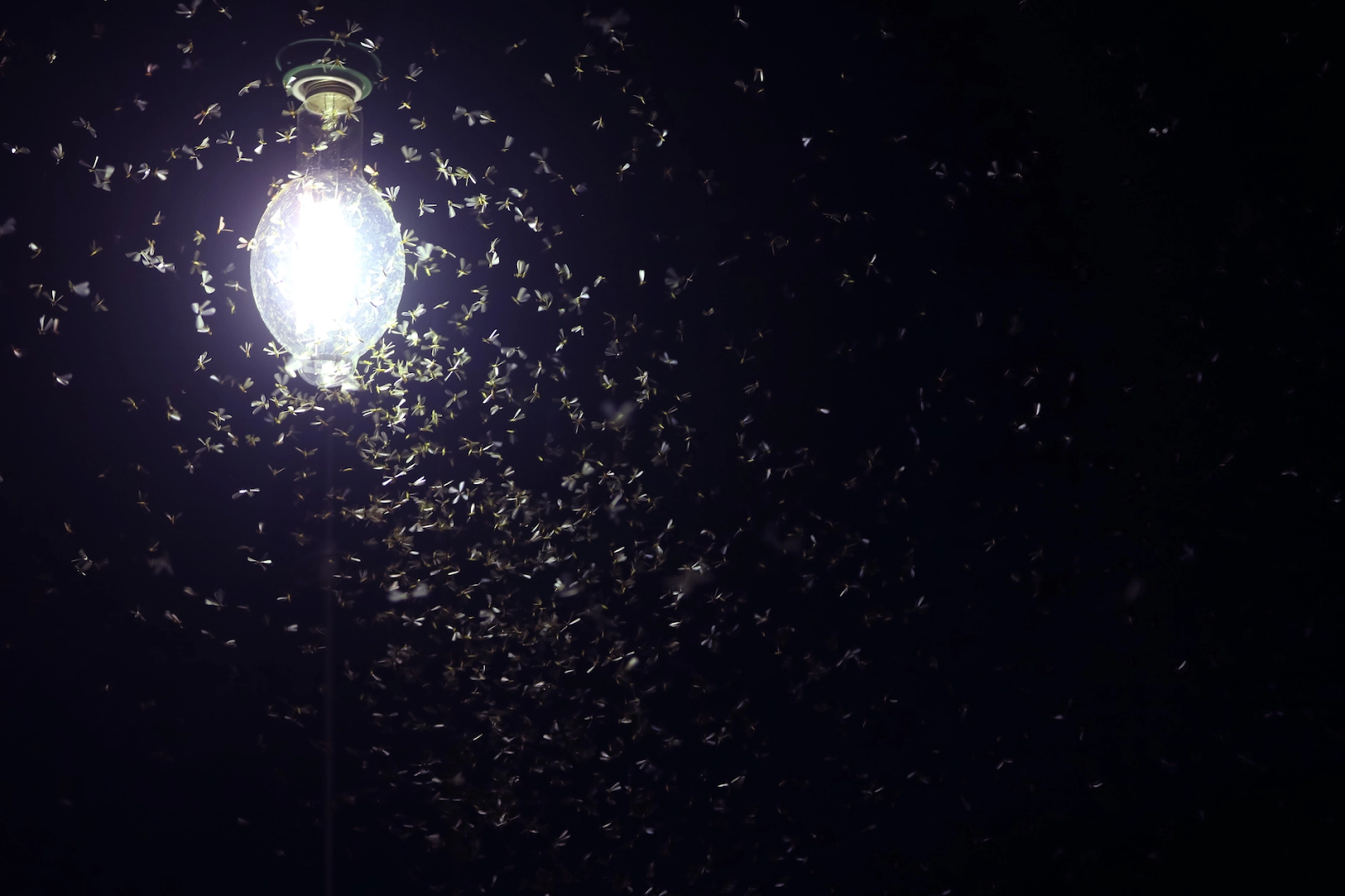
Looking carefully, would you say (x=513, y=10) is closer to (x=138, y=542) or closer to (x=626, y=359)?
(x=626, y=359)

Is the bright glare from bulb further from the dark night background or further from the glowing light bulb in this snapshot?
the dark night background

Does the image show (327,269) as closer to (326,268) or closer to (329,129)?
(326,268)

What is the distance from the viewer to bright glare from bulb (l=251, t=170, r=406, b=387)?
79cm

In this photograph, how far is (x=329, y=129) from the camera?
89cm

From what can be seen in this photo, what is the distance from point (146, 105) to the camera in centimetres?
101

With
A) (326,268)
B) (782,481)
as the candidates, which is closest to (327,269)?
(326,268)

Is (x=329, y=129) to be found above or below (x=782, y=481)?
above

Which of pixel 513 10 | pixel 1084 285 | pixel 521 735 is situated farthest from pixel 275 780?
pixel 1084 285

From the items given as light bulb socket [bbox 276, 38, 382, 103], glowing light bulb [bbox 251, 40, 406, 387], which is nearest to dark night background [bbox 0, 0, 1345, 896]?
light bulb socket [bbox 276, 38, 382, 103]

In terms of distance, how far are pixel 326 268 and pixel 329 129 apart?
0.58ft

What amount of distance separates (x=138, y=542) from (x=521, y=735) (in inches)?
17.9

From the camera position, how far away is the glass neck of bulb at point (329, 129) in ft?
2.90

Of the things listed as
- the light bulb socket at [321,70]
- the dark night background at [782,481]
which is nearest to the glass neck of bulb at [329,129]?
the light bulb socket at [321,70]

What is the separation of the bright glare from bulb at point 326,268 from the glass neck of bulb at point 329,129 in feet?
0.26
